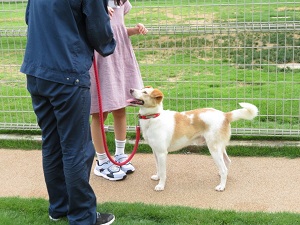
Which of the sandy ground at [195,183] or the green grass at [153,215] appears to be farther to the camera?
the sandy ground at [195,183]

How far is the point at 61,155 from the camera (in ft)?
Result: 12.3

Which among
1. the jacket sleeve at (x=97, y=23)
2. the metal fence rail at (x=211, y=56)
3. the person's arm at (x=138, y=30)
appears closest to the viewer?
the jacket sleeve at (x=97, y=23)

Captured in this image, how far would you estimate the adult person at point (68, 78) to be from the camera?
323 cm

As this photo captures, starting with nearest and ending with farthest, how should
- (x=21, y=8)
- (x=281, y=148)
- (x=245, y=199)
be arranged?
(x=245, y=199) < (x=281, y=148) < (x=21, y=8)

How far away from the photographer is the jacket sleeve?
3.19 meters

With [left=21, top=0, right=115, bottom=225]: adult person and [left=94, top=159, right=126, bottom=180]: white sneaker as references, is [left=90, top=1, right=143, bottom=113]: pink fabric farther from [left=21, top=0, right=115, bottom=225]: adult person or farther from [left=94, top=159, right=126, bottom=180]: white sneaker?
[left=21, top=0, right=115, bottom=225]: adult person

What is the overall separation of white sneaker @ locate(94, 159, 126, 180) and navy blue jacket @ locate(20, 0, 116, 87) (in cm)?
165

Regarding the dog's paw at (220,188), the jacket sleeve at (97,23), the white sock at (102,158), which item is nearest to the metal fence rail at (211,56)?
the white sock at (102,158)

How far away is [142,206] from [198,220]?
1.70ft

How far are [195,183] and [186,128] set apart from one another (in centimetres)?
56

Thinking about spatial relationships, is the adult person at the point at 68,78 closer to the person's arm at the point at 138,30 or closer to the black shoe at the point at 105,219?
the black shoe at the point at 105,219

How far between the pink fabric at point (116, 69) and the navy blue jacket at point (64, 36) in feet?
3.73

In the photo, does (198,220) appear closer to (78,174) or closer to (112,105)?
(78,174)

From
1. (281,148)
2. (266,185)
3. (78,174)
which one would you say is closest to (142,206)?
(78,174)
